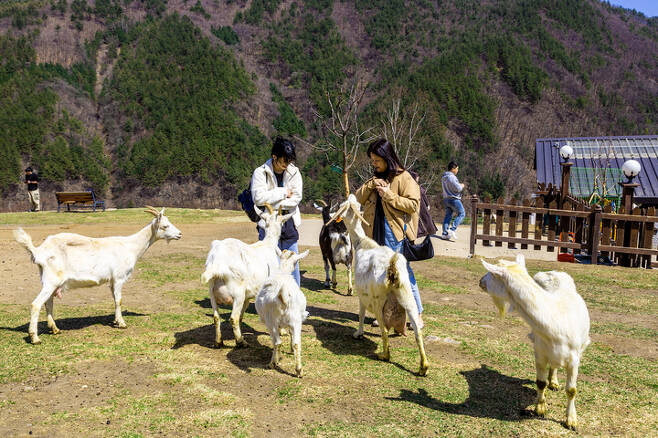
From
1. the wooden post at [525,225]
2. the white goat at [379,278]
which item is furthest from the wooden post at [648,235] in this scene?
the white goat at [379,278]

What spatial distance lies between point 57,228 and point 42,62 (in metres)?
38.0

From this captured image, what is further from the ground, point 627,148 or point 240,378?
point 627,148

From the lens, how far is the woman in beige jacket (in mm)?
5555

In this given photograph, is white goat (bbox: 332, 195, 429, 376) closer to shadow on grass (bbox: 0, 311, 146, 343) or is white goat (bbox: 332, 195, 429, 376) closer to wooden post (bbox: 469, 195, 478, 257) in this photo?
shadow on grass (bbox: 0, 311, 146, 343)

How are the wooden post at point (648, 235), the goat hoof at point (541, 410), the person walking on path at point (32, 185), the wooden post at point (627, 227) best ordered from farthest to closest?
the person walking on path at point (32, 185)
the wooden post at point (627, 227)
the wooden post at point (648, 235)
the goat hoof at point (541, 410)

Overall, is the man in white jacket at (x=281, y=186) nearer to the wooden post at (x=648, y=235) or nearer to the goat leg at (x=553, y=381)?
the goat leg at (x=553, y=381)

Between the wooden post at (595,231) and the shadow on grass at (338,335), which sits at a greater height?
the wooden post at (595,231)

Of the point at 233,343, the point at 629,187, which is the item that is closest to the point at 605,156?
the point at 629,187

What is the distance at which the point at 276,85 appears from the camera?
52.1m

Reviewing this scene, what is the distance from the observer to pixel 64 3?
173 feet

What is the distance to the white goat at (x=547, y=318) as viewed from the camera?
377 centimetres

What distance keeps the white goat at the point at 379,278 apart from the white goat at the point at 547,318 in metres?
0.96

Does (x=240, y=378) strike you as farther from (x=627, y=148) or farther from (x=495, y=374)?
(x=627, y=148)

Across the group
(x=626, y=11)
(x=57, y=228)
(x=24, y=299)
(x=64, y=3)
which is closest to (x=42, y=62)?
(x=64, y=3)
